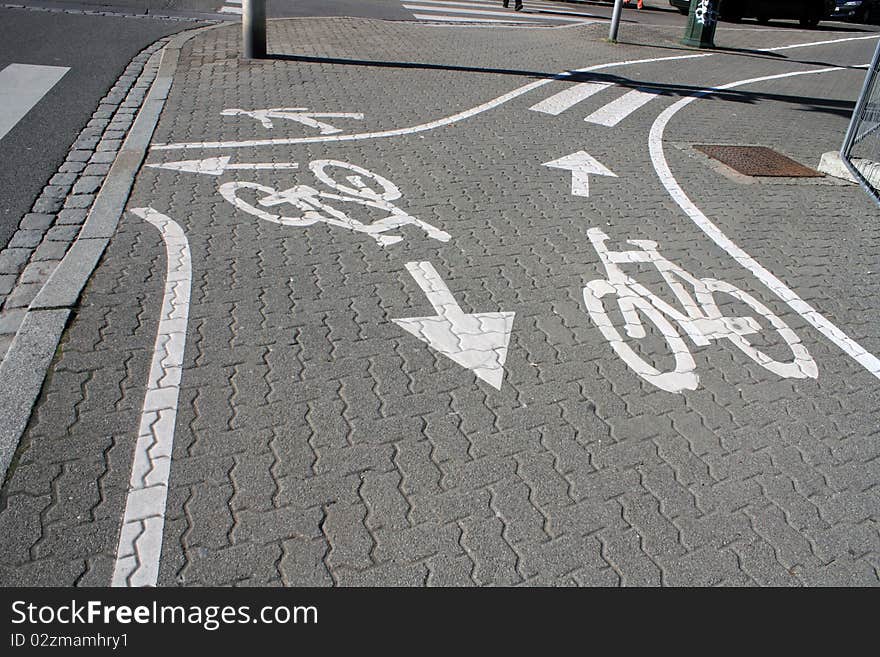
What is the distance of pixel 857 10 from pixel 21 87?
96.4 ft

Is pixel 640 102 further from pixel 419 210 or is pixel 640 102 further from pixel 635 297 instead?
pixel 635 297

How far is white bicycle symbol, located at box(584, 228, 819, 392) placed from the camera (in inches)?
207

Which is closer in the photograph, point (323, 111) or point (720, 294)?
point (720, 294)

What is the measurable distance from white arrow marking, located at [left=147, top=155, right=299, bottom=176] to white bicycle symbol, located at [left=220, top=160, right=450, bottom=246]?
35cm

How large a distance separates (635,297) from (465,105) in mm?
6253

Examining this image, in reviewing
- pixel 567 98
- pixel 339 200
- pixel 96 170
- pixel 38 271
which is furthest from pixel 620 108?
pixel 38 271

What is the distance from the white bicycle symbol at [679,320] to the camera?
5.26 meters

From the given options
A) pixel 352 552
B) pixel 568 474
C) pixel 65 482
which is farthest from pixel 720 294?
pixel 65 482

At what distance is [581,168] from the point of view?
911cm

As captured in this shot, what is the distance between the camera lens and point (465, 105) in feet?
37.7

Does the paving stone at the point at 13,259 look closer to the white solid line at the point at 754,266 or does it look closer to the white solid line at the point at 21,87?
the white solid line at the point at 21,87

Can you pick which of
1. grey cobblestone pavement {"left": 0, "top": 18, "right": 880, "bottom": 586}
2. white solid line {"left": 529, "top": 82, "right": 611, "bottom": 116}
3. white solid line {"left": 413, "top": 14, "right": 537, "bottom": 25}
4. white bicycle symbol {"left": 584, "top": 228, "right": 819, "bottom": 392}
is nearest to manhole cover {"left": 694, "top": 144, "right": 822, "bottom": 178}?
grey cobblestone pavement {"left": 0, "top": 18, "right": 880, "bottom": 586}

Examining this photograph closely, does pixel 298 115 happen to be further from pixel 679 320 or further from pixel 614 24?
pixel 614 24

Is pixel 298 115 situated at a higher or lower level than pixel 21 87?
higher
